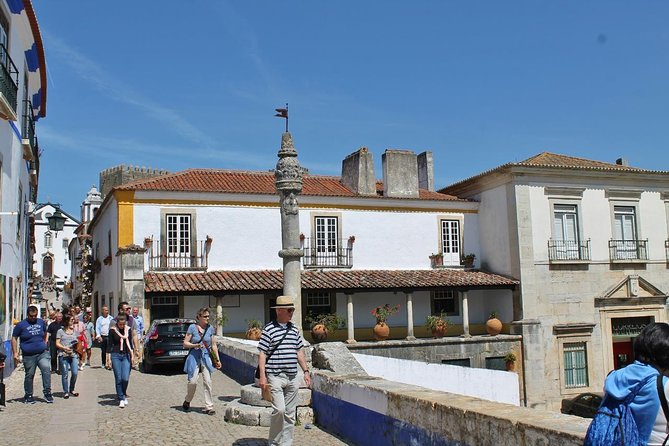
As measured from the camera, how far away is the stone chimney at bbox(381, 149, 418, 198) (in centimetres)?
2780

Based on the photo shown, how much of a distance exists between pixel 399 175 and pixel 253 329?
31.2 ft

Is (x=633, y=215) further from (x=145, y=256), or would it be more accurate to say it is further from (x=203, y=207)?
(x=145, y=256)

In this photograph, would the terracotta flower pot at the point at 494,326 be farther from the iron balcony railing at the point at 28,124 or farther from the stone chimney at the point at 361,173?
the iron balcony railing at the point at 28,124

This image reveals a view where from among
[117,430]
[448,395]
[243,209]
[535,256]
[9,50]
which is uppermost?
[9,50]

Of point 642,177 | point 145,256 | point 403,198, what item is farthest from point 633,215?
point 145,256

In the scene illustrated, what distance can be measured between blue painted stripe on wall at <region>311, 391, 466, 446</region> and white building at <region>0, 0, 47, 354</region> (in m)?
6.95

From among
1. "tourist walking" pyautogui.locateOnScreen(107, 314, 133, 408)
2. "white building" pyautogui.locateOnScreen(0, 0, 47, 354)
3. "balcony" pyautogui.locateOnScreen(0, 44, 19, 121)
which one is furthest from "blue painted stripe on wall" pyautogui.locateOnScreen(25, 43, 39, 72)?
"tourist walking" pyautogui.locateOnScreen(107, 314, 133, 408)

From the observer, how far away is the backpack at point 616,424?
10.5 ft

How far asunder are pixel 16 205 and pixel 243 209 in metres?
8.84

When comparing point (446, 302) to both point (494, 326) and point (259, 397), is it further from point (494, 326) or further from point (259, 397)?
point (259, 397)

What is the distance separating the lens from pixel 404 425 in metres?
6.39

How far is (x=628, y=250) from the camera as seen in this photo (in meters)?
27.4

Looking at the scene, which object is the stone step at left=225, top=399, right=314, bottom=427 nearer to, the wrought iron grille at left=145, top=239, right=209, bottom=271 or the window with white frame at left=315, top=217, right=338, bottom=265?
the wrought iron grille at left=145, top=239, right=209, bottom=271

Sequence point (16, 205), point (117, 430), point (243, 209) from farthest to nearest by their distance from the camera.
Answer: point (243, 209) → point (16, 205) → point (117, 430)
